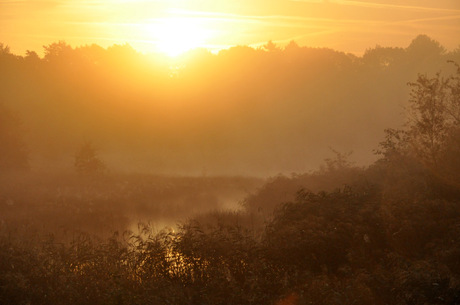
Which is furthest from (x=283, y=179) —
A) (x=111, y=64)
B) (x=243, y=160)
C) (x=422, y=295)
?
(x=111, y=64)

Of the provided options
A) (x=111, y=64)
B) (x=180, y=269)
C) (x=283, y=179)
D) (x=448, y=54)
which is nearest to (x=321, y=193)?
Answer: (x=180, y=269)

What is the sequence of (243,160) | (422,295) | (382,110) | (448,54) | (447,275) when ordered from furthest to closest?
(448,54)
(382,110)
(243,160)
(447,275)
(422,295)

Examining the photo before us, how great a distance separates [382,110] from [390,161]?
171ft

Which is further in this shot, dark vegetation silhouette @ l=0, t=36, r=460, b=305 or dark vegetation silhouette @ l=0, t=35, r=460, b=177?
dark vegetation silhouette @ l=0, t=35, r=460, b=177

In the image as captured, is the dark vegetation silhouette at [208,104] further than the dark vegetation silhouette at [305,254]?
Yes

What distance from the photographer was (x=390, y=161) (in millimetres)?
23359

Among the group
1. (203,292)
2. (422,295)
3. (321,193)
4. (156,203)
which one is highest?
(156,203)

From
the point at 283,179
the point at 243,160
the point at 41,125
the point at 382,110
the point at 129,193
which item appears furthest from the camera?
the point at 382,110

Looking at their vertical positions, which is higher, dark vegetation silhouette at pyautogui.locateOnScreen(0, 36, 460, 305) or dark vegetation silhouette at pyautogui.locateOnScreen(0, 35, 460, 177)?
dark vegetation silhouette at pyautogui.locateOnScreen(0, 35, 460, 177)

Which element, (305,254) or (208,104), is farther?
(208,104)

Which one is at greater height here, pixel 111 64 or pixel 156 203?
pixel 111 64

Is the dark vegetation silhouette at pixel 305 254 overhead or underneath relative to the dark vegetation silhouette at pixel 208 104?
underneath

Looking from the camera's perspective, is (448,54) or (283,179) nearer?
(283,179)

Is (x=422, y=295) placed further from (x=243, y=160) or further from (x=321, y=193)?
(x=243, y=160)
